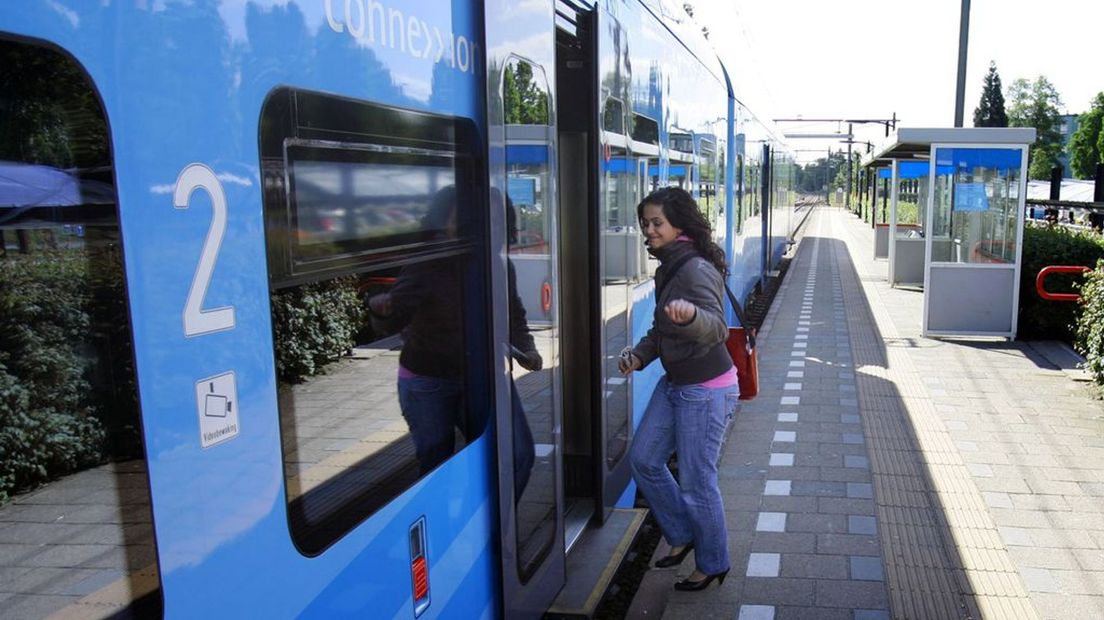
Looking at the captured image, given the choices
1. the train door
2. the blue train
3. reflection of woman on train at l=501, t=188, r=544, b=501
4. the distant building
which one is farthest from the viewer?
the distant building

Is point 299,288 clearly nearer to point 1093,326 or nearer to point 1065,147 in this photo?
point 1093,326

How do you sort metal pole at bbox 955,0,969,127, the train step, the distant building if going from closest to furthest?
the train step < metal pole at bbox 955,0,969,127 < the distant building

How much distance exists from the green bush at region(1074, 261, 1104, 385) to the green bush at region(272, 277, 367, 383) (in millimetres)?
7797

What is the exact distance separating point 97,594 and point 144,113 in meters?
0.72

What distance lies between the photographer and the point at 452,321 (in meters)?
2.69

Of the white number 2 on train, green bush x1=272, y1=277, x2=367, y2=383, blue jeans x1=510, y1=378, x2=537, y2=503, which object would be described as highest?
the white number 2 on train

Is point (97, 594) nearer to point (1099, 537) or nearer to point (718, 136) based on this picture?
point (1099, 537)

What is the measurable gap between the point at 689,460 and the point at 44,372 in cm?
319

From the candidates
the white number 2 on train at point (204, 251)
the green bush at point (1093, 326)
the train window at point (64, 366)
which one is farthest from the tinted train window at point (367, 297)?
the green bush at point (1093, 326)

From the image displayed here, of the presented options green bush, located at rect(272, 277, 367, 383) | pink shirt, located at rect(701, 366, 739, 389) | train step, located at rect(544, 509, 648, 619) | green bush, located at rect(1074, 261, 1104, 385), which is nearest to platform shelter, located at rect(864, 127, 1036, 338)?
green bush, located at rect(1074, 261, 1104, 385)

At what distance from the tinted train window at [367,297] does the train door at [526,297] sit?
194 millimetres

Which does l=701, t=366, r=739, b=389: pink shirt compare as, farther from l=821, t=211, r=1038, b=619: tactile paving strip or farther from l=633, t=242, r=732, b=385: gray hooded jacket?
l=821, t=211, r=1038, b=619: tactile paving strip

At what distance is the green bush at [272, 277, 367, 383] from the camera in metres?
1.84

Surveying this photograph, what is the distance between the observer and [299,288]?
1.87 m
